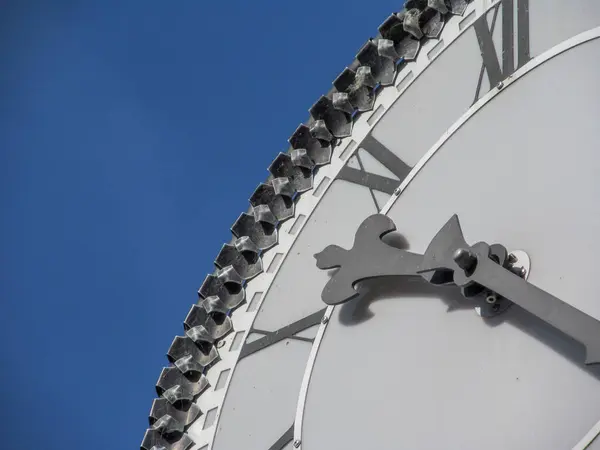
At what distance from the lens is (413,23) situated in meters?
5.02

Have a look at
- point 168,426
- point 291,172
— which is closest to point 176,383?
point 168,426

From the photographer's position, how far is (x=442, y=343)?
159 inches

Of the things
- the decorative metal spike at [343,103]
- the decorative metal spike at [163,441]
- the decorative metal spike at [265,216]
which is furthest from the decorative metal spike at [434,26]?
the decorative metal spike at [163,441]

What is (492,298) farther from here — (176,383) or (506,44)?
(176,383)

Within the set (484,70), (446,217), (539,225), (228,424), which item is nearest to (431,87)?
(484,70)

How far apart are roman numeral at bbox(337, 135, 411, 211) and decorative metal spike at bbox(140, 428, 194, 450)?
1.09 metres

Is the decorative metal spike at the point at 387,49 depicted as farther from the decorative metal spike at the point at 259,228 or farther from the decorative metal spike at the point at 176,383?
the decorative metal spike at the point at 176,383

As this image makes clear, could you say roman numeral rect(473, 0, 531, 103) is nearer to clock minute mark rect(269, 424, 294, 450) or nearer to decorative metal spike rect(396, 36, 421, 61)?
decorative metal spike rect(396, 36, 421, 61)

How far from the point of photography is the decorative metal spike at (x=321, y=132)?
5152 mm

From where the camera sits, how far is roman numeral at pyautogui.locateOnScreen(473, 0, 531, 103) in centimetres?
439

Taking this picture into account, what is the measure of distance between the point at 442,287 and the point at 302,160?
119cm

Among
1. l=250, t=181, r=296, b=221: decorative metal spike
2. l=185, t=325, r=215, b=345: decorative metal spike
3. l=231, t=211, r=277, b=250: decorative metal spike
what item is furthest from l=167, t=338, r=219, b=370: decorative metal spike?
l=250, t=181, r=296, b=221: decorative metal spike

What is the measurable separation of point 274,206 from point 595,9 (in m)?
1.60

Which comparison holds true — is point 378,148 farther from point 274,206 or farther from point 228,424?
point 228,424
